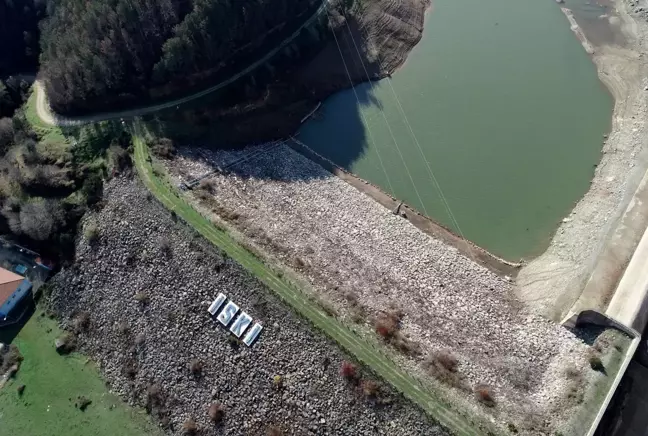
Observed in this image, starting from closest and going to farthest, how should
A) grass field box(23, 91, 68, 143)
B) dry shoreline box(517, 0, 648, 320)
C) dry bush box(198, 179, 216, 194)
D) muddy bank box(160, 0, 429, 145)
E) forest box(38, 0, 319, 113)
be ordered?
dry shoreline box(517, 0, 648, 320) < dry bush box(198, 179, 216, 194) < forest box(38, 0, 319, 113) < grass field box(23, 91, 68, 143) < muddy bank box(160, 0, 429, 145)

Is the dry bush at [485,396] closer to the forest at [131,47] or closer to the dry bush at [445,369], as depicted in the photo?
the dry bush at [445,369]

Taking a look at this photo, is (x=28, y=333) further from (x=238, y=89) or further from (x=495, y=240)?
(x=495, y=240)

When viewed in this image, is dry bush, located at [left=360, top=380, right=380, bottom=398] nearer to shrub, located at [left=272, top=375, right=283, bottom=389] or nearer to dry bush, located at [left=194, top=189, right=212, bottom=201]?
shrub, located at [left=272, top=375, right=283, bottom=389]

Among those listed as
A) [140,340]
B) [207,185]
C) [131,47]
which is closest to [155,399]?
[140,340]

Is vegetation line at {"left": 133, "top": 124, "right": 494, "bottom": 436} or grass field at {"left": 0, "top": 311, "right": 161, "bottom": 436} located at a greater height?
vegetation line at {"left": 133, "top": 124, "right": 494, "bottom": 436}

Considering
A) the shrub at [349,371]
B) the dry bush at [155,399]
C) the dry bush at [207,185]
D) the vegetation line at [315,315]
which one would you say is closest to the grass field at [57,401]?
the dry bush at [155,399]

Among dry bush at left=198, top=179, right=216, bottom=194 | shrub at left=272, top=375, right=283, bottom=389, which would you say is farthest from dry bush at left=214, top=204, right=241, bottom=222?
shrub at left=272, top=375, right=283, bottom=389

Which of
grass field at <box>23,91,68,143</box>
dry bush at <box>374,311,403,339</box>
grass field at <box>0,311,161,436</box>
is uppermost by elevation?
dry bush at <box>374,311,403,339</box>
